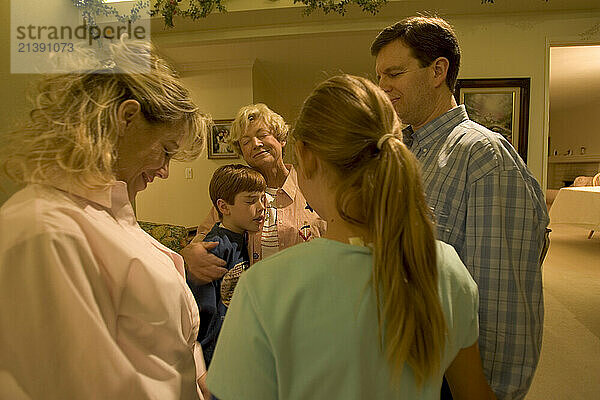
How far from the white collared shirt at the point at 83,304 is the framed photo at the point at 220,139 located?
73 centimetres

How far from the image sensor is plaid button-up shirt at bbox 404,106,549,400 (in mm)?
633

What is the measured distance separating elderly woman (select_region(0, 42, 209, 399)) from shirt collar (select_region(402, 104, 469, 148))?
1.54 ft

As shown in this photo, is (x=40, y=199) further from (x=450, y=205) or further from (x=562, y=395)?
(x=562, y=395)

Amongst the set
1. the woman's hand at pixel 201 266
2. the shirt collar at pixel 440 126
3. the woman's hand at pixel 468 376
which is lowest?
the woman's hand at pixel 468 376

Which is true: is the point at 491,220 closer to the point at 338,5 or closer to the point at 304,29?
the point at 338,5

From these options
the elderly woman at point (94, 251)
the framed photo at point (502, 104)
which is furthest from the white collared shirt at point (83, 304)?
the framed photo at point (502, 104)

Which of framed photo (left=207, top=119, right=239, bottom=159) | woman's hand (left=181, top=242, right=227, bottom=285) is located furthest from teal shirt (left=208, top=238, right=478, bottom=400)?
framed photo (left=207, top=119, right=239, bottom=159)

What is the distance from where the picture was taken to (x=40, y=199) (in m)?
0.36

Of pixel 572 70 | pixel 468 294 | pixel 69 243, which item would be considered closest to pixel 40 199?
pixel 69 243

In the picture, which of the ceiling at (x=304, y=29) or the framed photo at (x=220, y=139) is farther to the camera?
the ceiling at (x=304, y=29)

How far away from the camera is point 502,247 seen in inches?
24.8

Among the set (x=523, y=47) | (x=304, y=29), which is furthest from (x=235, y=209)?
(x=523, y=47)

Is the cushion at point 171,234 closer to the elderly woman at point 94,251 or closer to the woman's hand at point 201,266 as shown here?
the woman's hand at point 201,266

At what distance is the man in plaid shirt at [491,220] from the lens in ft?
2.08
